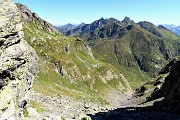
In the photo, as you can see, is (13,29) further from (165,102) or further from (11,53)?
(165,102)

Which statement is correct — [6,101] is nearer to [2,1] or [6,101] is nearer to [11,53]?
[11,53]

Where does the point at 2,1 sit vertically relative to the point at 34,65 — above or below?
above

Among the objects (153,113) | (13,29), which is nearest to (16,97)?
(13,29)

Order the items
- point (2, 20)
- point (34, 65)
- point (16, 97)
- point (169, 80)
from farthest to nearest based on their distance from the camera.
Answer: point (169, 80)
point (34, 65)
point (16, 97)
point (2, 20)

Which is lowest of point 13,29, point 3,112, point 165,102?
point 165,102

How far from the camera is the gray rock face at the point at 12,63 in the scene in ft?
139

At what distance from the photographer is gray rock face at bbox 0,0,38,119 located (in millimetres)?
42250

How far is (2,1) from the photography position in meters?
42.7

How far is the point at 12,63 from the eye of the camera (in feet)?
145

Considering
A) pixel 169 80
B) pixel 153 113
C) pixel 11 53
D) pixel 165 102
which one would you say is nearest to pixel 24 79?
pixel 11 53

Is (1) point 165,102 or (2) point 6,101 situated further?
(1) point 165,102

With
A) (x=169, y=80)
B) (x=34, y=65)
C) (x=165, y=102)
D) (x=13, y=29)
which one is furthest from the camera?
(x=169, y=80)

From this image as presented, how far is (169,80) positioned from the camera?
149 metres

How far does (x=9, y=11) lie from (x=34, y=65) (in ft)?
40.0
